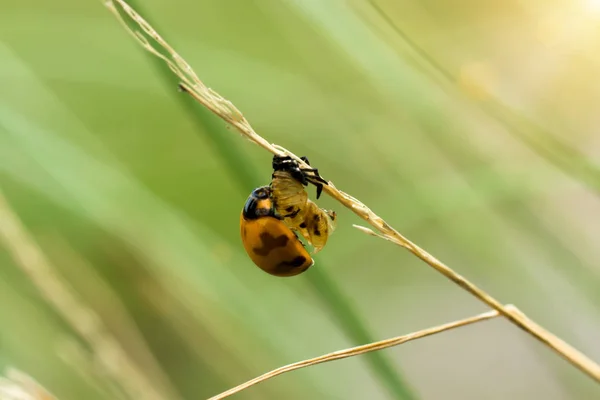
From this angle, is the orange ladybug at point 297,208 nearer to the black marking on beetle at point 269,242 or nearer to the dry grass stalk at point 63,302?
the black marking on beetle at point 269,242

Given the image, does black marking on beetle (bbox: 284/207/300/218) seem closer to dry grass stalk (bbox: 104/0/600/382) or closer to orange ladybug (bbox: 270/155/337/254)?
orange ladybug (bbox: 270/155/337/254)

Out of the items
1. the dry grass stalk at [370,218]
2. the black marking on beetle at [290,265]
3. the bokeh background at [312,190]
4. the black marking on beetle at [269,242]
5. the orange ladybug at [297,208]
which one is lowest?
the dry grass stalk at [370,218]

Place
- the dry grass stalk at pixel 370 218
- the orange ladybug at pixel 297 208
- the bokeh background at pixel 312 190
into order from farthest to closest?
the bokeh background at pixel 312 190
the orange ladybug at pixel 297 208
the dry grass stalk at pixel 370 218

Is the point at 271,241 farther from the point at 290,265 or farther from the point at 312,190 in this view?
the point at 312,190

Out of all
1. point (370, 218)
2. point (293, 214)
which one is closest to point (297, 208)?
point (293, 214)

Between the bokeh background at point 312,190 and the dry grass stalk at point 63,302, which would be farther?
the bokeh background at point 312,190

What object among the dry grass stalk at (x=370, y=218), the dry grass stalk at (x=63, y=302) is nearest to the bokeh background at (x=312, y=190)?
the dry grass stalk at (x=63, y=302)

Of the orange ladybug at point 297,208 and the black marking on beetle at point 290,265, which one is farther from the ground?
the orange ladybug at point 297,208
